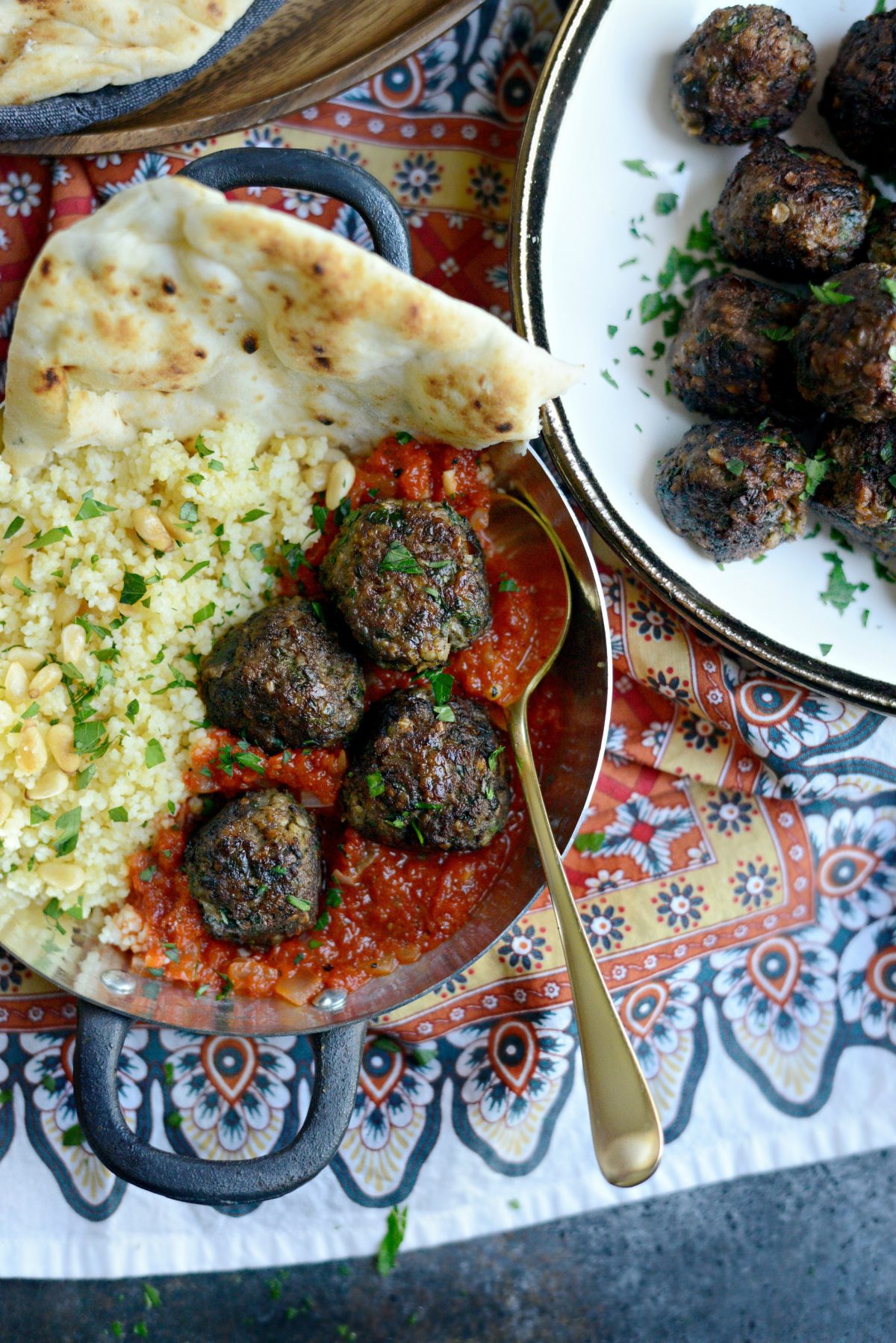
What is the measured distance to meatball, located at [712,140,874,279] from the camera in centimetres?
290

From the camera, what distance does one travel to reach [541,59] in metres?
3.35

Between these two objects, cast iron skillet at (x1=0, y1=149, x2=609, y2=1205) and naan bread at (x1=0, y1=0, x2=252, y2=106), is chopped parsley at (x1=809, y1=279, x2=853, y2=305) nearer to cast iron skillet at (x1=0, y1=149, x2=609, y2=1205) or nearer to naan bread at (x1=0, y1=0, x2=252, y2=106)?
cast iron skillet at (x1=0, y1=149, x2=609, y2=1205)

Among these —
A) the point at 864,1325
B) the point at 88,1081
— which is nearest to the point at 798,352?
the point at 88,1081

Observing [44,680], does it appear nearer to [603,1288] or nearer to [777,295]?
[777,295]

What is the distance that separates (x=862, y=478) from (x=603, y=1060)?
1.86m

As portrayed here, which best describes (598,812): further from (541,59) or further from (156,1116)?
(541,59)

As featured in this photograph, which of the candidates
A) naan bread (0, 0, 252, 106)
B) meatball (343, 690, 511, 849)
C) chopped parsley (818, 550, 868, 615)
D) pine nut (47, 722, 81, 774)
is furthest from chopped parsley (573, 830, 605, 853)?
naan bread (0, 0, 252, 106)

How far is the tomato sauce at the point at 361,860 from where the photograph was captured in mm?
2955

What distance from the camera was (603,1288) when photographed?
3.74 meters

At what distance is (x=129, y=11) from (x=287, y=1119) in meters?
3.63

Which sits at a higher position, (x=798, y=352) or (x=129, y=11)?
(x=129, y=11)

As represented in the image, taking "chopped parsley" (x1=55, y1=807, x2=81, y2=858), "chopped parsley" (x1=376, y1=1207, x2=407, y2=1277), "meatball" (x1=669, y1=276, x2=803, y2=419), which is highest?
"meatball" (x1=669, y1=276, x2=803, y2=419)

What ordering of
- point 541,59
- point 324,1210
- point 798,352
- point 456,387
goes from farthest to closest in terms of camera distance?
1. point 324,1210
2. point 541,59
3. point 798,352
4. point 456,387

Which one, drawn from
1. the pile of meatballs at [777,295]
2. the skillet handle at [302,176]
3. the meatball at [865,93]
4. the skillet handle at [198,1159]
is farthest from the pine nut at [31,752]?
the meatball at [865,93]
